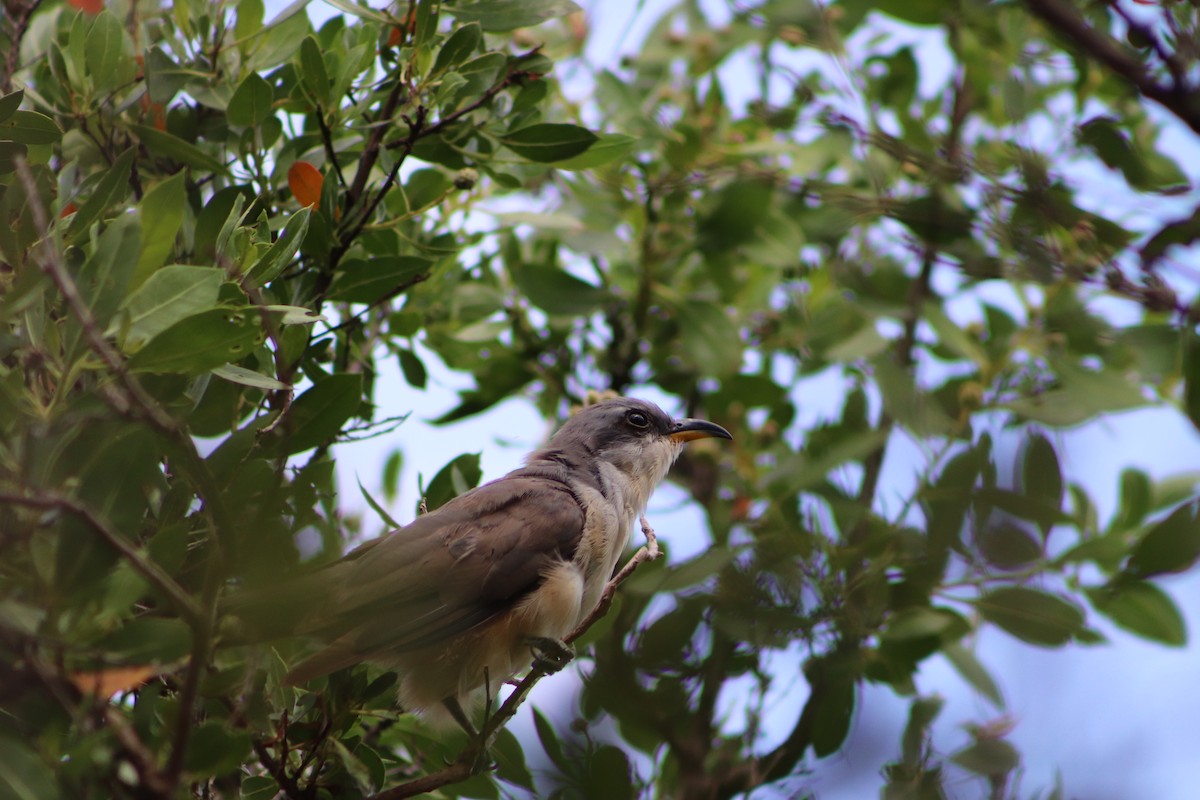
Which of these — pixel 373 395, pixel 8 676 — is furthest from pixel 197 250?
pixel 8 676

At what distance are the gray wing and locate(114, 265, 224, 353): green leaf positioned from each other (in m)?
1.24

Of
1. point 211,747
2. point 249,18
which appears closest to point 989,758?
point 211,747

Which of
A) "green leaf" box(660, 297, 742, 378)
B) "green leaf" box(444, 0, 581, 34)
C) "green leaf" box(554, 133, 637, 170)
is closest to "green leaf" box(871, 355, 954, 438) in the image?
"green leaf" box(660, 297, 742, 378)

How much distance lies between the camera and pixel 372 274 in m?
4.20

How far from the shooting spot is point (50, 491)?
2590 mm

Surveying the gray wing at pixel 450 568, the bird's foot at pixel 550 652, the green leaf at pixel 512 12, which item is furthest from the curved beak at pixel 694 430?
the green leaf at pixel 512 12

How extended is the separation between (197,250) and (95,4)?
1.76m

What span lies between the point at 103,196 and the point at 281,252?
0.55 meters

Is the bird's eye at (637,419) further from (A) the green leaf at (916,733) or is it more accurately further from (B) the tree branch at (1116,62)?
(B) the tree branch at (1116,62)

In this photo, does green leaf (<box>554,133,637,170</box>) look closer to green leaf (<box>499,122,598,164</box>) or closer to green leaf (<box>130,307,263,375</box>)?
green leaf (<box>499,122,598,164</box>)

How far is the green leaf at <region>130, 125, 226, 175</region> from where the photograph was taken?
4000mm

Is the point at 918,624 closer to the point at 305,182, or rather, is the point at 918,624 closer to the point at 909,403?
the point at 909,403

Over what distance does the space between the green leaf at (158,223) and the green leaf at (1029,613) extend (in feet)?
9.57

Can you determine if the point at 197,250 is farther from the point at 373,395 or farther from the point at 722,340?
the point at 722,340
